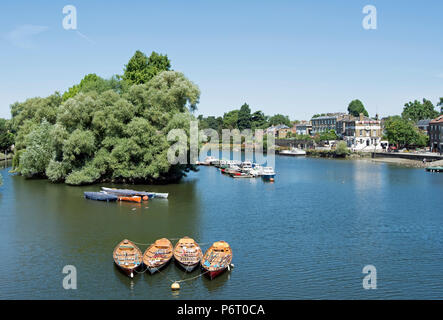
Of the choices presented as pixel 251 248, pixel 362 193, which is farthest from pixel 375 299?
pixel 362 193

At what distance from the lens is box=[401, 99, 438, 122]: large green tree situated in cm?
17088

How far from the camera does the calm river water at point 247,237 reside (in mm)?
26344

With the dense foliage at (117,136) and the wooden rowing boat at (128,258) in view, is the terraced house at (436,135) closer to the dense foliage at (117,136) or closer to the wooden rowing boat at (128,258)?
the dense foliage at (117,136)

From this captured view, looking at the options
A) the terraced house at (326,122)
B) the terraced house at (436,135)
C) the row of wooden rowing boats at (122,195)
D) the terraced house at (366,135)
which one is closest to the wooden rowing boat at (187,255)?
the row of wooden rowing boats at (122,195)

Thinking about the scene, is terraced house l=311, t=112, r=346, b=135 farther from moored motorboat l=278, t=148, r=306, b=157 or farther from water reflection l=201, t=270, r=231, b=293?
water reflection l=201, t=270, r=231, b=293

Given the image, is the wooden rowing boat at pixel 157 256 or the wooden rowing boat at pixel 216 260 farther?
the wooden rowing boat at pixel 157 256

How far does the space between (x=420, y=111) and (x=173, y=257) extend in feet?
542

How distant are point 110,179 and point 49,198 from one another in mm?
12614

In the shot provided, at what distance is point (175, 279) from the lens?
2734cm

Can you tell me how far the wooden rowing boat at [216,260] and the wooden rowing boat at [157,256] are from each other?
8.32 ft

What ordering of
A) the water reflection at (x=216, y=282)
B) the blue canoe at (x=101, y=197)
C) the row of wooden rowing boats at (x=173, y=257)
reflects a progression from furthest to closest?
the blue canoe at (x=101, y=197) → the row of wooden rowing boats at (x=173, y=257) → the water reflection at (x=216, y=282)

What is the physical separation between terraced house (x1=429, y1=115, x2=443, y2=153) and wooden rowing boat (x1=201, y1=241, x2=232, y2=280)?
99485mm

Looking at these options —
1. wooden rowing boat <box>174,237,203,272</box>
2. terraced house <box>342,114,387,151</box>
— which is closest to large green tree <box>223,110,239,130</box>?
terraced house <box>342,114,387,151</box>
